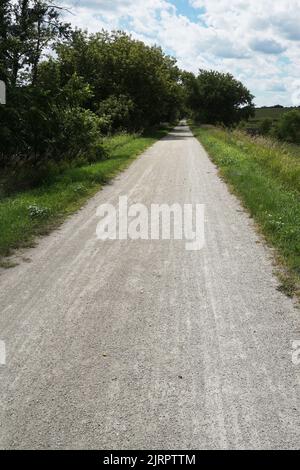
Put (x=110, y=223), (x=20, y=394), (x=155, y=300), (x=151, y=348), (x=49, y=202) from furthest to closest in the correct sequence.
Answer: (x=49, y=202), (x=110, y=223), (x=155, y=300), (x=151, y=348), (x=20, y=394)

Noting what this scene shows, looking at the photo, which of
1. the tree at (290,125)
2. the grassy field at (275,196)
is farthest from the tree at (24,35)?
the tree at (290,125)

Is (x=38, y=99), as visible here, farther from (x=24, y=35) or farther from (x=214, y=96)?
(x=214, y=96)

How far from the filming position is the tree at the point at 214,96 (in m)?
68.4

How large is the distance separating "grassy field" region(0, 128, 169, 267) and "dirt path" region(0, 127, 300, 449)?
0.56m

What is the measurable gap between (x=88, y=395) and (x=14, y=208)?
20.5 feet

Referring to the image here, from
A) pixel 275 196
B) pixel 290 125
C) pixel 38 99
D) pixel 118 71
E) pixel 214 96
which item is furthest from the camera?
pixel 290 125

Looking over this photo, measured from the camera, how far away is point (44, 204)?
9867mm

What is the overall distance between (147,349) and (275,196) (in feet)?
23.4

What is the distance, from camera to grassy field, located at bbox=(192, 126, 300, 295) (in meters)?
6.75

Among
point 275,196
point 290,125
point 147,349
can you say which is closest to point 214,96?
point 290,125

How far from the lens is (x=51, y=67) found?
1520cm

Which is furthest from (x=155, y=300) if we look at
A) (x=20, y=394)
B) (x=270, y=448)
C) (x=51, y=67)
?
Result: (x=51, y=67)

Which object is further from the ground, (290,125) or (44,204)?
(290,125)

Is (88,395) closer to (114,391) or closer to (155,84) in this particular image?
(114,391)
